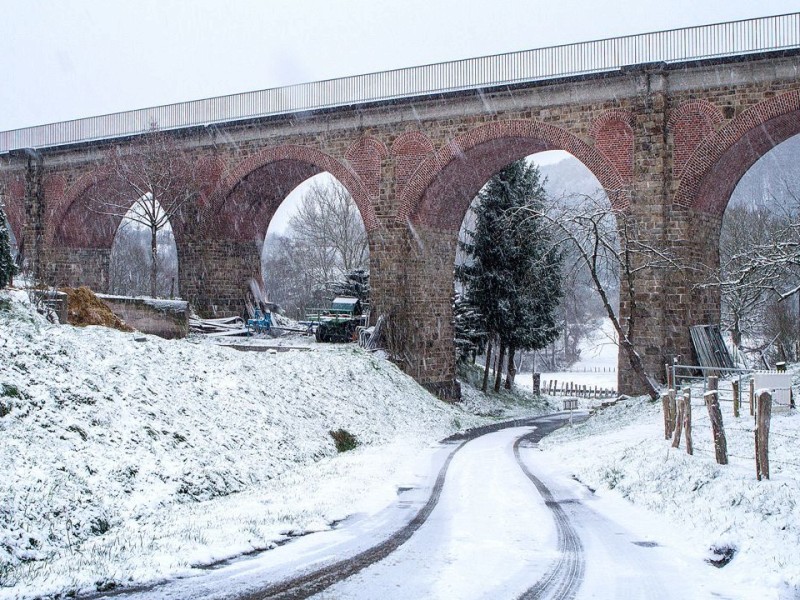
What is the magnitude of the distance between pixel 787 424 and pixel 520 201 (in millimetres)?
20683

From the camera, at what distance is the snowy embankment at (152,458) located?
279 inches

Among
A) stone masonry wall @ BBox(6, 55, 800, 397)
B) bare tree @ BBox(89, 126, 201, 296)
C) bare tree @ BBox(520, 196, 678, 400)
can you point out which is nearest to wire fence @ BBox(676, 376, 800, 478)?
bare tree @ BBox(520, 196, 678, 400)

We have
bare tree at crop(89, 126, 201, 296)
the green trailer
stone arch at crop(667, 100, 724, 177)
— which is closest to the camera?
stone arch at crop(667, 100, 724, 177)

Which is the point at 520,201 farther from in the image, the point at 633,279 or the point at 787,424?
the point at 787,424

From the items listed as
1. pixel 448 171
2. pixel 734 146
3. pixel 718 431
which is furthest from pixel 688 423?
pixel 448 171

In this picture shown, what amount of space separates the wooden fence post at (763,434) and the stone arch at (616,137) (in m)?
13.2

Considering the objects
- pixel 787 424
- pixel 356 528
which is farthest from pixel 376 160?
pixel 356 528

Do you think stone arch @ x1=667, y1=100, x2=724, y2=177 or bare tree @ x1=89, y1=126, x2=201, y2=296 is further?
bare tree @ x1=89, y1=126, x2=201, y2=296

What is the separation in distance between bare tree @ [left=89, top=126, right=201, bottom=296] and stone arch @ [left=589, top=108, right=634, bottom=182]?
14769 millimetres

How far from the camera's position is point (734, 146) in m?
19.8

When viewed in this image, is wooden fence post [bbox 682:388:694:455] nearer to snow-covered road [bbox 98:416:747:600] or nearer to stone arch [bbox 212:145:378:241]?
snow-covered road [bbox 98:416:747:600]

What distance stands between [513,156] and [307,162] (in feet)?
23.2

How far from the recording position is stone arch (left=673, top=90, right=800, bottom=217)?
1925cm

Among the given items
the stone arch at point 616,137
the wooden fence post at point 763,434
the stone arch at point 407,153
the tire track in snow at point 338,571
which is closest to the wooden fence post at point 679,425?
the wooden fence post at point 763,434
